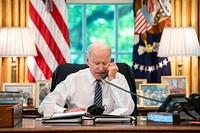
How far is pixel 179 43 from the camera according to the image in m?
5.04

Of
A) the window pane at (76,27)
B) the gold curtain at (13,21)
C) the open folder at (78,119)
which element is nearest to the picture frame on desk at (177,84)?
the window pane at (76,27)

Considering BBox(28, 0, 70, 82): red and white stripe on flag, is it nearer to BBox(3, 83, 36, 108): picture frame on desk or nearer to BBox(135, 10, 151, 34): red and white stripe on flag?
BBox(3, 83, 36, 108): picture frame on desk

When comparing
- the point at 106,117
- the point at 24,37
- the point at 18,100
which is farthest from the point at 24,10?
the point at 106,117

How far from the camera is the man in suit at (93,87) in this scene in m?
3.68

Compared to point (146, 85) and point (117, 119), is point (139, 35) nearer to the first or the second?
point (146, 85)

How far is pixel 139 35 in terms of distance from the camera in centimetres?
523

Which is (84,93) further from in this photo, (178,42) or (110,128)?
(178,42)

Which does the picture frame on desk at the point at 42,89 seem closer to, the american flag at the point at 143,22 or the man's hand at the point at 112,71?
the american flag at the point at 143,22

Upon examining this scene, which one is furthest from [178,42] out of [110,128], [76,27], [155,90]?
[110,128]

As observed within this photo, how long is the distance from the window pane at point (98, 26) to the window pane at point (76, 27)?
86 mm

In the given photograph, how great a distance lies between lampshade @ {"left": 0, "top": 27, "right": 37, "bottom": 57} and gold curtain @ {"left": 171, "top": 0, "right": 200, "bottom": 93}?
1504 mm

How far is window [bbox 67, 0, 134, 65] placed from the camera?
5449 mm

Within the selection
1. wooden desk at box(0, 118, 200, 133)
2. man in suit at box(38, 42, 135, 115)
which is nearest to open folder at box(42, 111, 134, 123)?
wooden desk at box(0, 118, 200, 133)

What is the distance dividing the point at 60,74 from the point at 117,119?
42.4 inches
